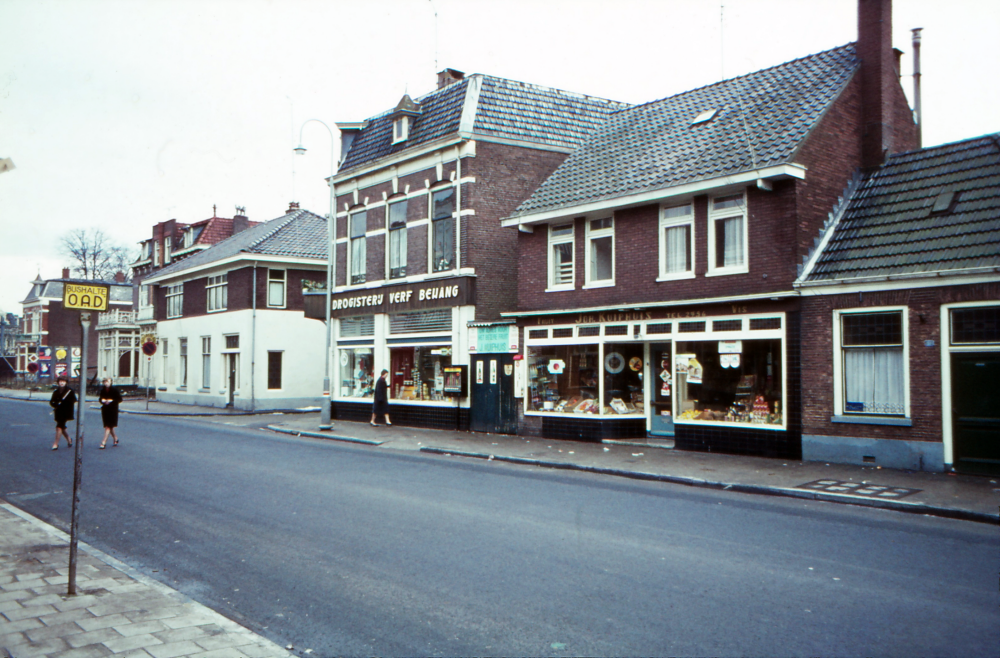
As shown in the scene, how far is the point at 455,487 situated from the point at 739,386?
7138mm

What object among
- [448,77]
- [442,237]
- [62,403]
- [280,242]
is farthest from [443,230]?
[280,242]

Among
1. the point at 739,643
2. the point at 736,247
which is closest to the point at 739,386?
the point at 736,247

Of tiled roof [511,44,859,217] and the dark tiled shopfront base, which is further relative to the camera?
the dark tiled shopfront base

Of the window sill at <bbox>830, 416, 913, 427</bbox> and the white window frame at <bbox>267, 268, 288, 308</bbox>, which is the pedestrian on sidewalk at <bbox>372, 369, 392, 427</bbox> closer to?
the white window frame at <bbox>267, 268, 288, 308</bbox>

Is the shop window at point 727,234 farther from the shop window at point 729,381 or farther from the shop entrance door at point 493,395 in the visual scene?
the shop entrance door at point 493,395

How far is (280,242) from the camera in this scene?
36.4 metres

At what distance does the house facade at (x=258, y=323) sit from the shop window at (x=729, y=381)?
22100 mm

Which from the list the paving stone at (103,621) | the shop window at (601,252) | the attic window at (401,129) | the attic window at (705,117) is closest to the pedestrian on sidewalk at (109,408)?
the shop window at (601,252)

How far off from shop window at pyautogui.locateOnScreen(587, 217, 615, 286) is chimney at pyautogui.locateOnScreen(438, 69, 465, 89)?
35.1ft

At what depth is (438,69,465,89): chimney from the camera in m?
27.4

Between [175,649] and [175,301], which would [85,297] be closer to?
[175,649]

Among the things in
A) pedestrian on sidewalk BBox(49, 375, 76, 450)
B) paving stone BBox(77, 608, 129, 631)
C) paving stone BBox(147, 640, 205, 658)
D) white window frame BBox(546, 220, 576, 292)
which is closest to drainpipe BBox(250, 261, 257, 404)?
pedestrian on sidewalk BBox(49, 375, 76, 450)

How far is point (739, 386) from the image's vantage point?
53.6 feet

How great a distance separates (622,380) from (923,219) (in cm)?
Answer: 741
